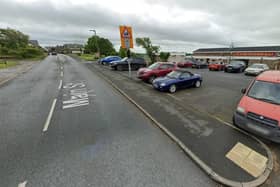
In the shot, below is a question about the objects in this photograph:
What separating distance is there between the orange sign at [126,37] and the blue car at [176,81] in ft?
16.3

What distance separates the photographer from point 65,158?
3.33m

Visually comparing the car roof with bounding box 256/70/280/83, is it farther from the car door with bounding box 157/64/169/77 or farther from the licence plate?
the car door with bounding box 157/64/169/77

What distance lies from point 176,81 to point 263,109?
6009 mm

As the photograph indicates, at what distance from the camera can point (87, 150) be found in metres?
3.62

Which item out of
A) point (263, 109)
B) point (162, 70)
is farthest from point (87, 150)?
point (162, 70)

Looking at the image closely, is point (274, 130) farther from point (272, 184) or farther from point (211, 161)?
point (211, 161)

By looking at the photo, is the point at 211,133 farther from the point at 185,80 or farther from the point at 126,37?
the point at 126,37

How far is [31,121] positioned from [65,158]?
106 inches

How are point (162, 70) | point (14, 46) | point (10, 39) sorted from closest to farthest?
point (162, 70)
point (14, 46)
point (10, 39)

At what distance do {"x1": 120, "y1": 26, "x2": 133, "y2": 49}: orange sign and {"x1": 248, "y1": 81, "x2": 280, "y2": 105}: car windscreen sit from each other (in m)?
10.3

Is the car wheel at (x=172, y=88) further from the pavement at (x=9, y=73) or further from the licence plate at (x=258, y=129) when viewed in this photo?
the pavement at (x=9, y=73)

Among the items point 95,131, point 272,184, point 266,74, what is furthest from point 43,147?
point 266,74

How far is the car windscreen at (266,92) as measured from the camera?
433 centimetres

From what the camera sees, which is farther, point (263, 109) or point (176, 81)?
point (176, 81)
